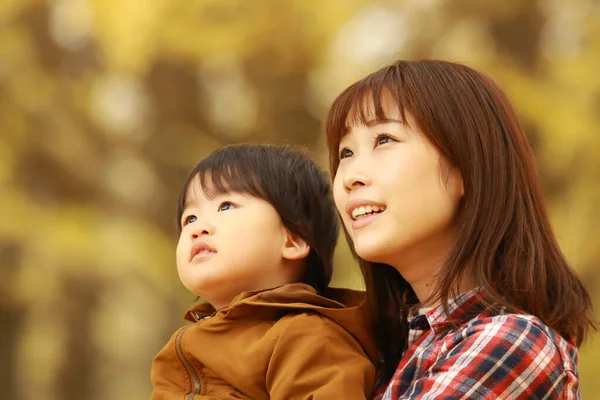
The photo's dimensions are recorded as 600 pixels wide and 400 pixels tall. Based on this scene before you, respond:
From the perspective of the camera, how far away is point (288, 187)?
1775 mm

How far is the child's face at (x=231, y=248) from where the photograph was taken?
1685 millimetres

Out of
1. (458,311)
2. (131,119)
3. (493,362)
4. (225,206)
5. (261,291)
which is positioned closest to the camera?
(493,362)

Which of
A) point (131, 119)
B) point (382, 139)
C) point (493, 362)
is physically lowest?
point (493, 362)

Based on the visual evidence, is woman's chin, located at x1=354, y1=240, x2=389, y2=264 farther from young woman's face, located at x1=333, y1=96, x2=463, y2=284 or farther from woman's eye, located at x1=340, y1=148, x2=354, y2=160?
woman's eye, located at x1=340, y1=148, x2=354, y2=160

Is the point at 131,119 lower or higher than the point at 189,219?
higher

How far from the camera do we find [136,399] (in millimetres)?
5430

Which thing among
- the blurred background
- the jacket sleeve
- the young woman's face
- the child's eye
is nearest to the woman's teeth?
the young woman's face

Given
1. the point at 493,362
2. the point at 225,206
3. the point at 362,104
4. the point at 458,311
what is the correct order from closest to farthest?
the point at 493,362 → the point at 458,311 → the point at 362,104 → the point at 225,206

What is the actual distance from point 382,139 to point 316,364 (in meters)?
0.39

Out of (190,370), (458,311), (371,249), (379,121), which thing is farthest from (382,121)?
(190,370)

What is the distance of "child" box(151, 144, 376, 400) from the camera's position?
1494mm

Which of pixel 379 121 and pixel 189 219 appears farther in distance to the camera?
pixel 189 219

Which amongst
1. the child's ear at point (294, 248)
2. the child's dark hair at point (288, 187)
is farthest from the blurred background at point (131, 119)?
the child's ear at point (294, 248)

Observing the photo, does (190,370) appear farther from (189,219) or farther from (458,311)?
(458,311)
